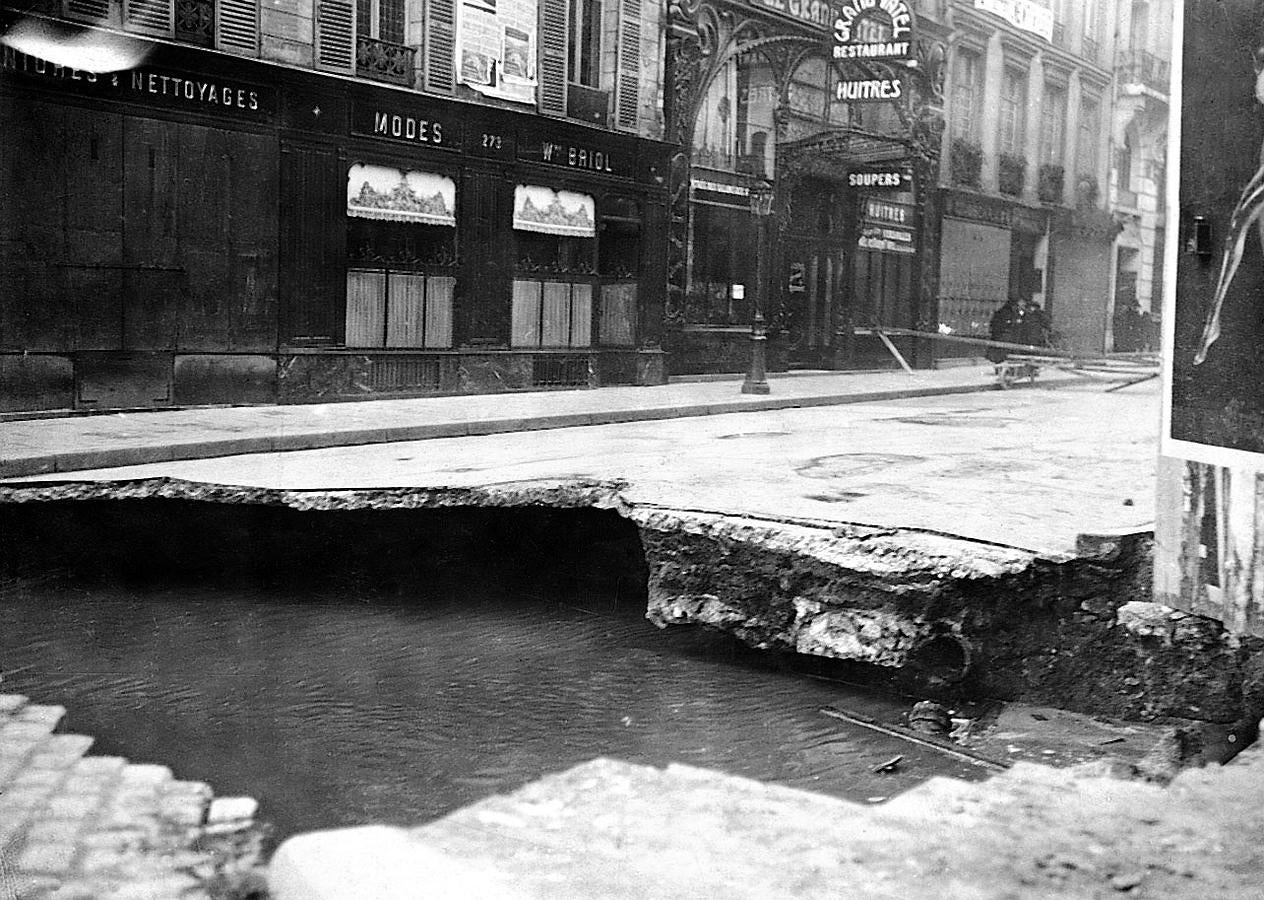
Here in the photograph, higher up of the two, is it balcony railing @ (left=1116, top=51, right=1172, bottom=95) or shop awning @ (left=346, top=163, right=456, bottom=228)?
balcony railing @ (left=1116, top=51, right=1172, bottom=95)

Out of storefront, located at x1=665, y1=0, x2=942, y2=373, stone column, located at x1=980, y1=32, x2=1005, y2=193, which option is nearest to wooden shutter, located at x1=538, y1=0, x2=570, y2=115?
storefront, located at x1=665, y1=0, x2=942, y2=373

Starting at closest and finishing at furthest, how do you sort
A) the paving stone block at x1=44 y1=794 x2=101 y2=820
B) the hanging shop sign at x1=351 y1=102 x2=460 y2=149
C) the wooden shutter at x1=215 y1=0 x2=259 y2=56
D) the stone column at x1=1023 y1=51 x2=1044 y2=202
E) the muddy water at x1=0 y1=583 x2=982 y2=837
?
the paving stone block at x1=44 y1=794 x2=101 y2=820 < the muddy water at x1=0 y1=583 x2=982 y2=837 < the wooden shutter at x1=215 y1=0 x2=259 y2=56 < the hanging shop sign at x1=351 y1=102 x2=460 y2=149 < the stone column at x1=1023 y1=51 x2=1044 y2=202

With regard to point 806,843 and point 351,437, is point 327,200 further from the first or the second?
point 806,843

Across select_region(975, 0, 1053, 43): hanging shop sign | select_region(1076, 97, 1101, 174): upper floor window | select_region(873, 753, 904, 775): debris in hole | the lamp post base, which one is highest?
select_region(975, 0, 1053, 43): hanging shop sign

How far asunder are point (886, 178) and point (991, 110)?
5.74 m

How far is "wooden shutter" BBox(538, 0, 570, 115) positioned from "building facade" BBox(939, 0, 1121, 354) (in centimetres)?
1111

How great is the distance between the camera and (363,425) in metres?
10.8

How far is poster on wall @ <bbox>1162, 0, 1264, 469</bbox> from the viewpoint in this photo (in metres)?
3.26

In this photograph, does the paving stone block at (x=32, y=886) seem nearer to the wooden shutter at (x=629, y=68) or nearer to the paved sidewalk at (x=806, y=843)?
the paved sidewalk at (x=806, y=843)

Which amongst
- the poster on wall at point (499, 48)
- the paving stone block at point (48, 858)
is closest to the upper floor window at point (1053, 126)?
the poster on wall at point (499, 48)

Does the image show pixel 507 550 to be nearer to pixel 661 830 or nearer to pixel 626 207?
pixel 661 830

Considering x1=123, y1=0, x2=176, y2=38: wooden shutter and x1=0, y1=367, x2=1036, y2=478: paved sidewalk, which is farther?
x1=123, y1=0, x2=176, y2=38: wooden shutter

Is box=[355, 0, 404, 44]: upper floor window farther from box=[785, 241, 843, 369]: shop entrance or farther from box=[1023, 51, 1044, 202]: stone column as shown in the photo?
box=[1023, 51, 1044, 202]: stone column

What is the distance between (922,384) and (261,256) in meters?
10.9
